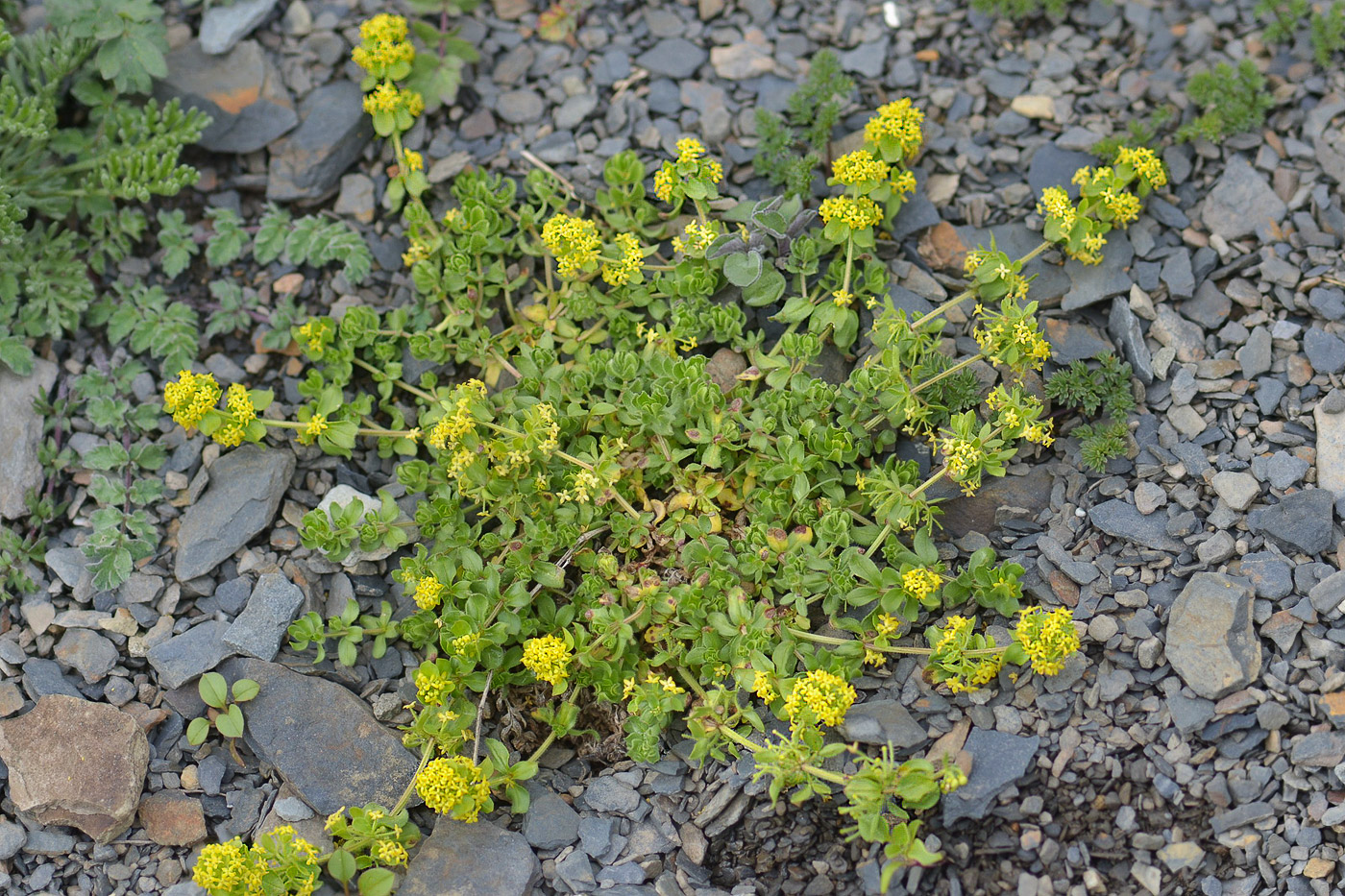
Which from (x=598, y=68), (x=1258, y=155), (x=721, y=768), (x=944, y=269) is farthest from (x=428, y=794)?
(x=1258, y=155)

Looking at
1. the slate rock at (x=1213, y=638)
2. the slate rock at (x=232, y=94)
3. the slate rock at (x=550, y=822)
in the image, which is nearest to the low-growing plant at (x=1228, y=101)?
the slate rock at (x=1213, y=638)

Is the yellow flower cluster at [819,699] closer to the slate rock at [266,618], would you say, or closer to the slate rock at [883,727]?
the slate rock at [883,727]

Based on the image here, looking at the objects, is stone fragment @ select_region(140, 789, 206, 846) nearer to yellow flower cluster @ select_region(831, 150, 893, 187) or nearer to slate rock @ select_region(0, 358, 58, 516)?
slate rock @ select_region(0, 358, 58, 516)

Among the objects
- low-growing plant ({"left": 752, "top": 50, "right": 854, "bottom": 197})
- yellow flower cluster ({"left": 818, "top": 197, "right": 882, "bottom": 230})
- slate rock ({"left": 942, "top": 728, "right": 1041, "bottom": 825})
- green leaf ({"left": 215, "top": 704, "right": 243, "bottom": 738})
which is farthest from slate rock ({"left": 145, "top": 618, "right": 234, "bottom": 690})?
low-growing plant ({"left": 752, "top": 50, "right": 854, "bottom": 197})

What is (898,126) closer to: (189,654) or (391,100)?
(391,100)

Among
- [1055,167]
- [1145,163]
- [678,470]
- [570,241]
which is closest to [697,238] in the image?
[570,241]

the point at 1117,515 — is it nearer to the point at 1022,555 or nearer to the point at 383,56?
the point at 1022,555
